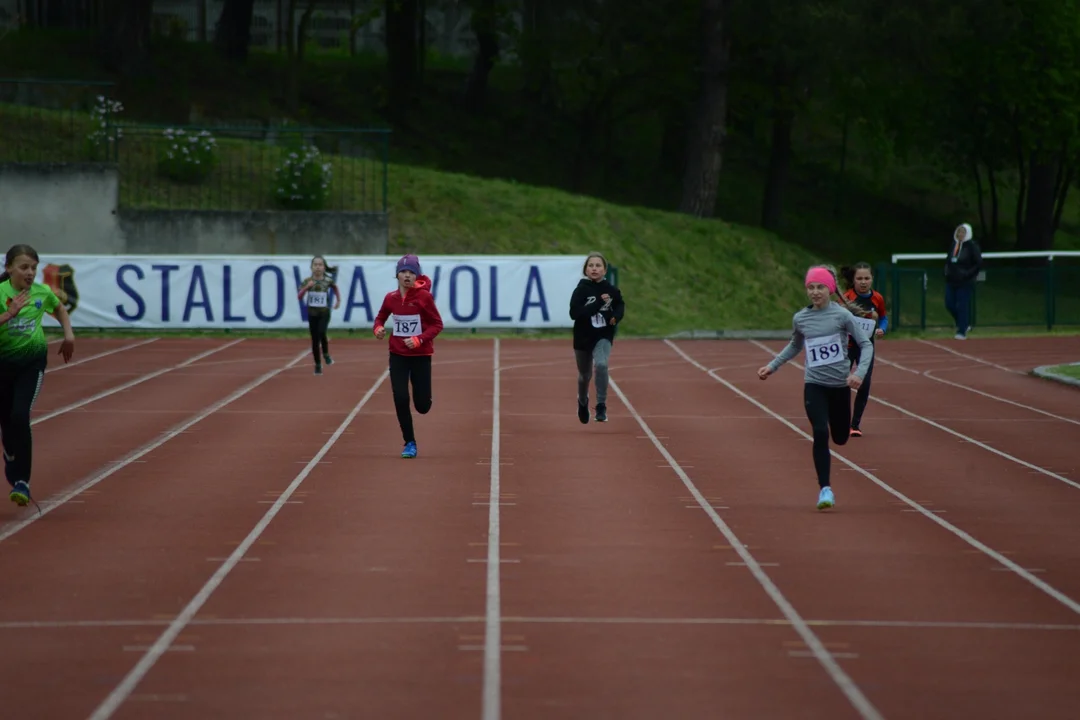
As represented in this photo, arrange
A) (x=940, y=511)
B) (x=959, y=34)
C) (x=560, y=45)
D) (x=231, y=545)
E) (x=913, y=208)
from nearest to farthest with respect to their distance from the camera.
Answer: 1. (x=231, y=545)
2. (x=940, y=511)
3. (x=959, y=34)
4. (x=560, y=45)
5. (x=913, y=208)

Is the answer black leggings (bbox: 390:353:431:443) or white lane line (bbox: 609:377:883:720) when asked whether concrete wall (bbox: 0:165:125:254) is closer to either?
black leggings (bbox: 390:353:431:443)

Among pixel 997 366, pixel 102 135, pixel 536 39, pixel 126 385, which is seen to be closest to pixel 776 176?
pixel 536 39

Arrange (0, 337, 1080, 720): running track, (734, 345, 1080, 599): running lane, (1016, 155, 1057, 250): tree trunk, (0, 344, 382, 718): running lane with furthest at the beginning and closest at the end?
(1016, 155, 1057, 250): tree trunk → (734, 345, 1080, 599): running lane → (0, 344, 382, 718): running lane → (0, 337, 1080, 720): running track

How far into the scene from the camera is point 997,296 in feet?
104

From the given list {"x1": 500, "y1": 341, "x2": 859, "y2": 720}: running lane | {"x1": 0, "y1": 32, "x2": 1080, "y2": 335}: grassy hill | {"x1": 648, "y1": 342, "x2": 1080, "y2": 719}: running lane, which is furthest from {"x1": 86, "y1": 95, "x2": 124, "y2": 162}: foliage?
{"x1": 500, "y1": 341, "x2": 859, "y2": 720}: running lane

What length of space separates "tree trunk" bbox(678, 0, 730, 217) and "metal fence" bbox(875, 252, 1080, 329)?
12.3 m

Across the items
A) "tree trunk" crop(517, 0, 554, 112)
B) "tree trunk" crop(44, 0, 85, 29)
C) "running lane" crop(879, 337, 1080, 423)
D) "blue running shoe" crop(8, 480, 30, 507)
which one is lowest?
"running lane" crop(879, 337, 1080, 423)

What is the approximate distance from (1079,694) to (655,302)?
3009 cm

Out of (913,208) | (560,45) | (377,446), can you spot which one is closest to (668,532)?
(377,446)

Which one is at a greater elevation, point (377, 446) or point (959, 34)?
point (959, 34)

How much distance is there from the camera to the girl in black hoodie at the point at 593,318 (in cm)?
1673

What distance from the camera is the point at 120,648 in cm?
761

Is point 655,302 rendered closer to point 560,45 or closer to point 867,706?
point 560,45

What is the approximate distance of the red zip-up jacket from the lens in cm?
1441
